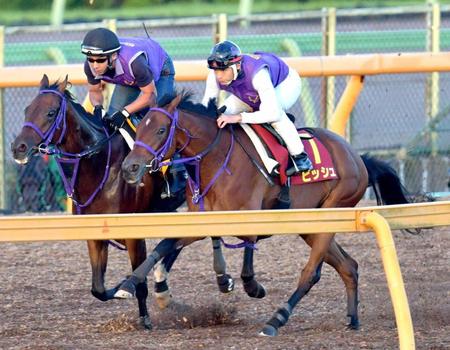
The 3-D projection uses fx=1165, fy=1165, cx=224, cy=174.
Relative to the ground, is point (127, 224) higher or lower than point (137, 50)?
lower

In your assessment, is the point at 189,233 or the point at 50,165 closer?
the point at 189,233

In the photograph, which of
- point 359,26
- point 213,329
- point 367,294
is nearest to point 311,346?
point 213,329

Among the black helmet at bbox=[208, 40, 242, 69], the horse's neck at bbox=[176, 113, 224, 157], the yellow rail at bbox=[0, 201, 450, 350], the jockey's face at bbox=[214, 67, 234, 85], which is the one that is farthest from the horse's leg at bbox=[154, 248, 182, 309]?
the yellow rail at bbox=[0, 201, 450, 350]

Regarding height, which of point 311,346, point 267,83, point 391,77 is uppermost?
point 391,77

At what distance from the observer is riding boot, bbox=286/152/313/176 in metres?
7.40

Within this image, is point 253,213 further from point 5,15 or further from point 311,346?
point 5,15

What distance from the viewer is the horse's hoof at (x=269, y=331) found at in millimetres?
6766

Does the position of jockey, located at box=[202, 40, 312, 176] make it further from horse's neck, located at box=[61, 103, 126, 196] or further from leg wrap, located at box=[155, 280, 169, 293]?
leg wrap, located at box=[155, 280, 169, 293]

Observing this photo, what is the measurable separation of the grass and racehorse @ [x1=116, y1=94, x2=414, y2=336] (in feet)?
35.9

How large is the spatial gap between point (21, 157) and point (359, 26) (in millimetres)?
11548

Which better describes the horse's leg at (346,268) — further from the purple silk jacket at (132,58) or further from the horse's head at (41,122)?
the horse's head at (41,122)

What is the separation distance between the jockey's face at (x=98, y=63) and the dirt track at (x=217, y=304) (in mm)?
1586

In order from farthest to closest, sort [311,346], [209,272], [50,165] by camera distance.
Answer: [50,165] < [209,272] < [311,346]

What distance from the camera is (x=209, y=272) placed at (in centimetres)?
921
